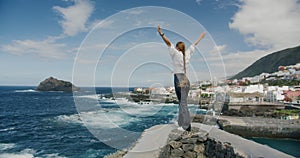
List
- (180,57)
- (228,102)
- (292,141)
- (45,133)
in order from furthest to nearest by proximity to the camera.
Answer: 1. (228,102)
2. (45,133)
3. (292,141)
4. (180,57)

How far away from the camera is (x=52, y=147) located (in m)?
11.9

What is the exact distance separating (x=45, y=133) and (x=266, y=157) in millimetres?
13936

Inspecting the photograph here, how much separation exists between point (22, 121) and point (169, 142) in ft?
70.5

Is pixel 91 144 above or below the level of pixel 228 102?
below

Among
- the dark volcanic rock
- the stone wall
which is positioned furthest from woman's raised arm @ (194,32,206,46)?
the dark volcanic rock

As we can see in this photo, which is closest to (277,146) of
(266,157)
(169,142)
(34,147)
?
(266,157)

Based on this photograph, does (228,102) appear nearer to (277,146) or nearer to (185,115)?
(277,146)

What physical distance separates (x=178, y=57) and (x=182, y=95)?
54cm

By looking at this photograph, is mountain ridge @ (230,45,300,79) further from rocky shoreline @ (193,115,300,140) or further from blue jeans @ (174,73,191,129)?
blue jeans @ (174,73,191,129)

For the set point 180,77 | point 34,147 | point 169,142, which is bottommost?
point 34,147

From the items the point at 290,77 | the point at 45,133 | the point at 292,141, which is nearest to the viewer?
the point at 292,141

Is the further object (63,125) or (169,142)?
(63,125)

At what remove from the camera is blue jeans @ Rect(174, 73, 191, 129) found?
105 inches

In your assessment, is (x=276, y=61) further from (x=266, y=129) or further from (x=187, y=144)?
(x=187, y=144)
